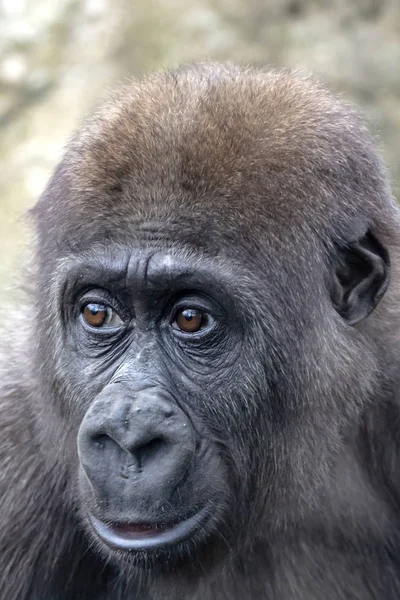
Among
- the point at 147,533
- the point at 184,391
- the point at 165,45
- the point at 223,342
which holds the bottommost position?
the point at 147,533

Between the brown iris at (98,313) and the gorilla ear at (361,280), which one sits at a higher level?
the gorilla ear at (361,280)

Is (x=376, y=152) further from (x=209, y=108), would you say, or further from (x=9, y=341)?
(x=9, y=341)

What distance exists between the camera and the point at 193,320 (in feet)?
13.0

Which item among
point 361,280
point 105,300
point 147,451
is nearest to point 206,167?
point 105,300

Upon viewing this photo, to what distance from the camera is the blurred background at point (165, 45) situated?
10.3 metres

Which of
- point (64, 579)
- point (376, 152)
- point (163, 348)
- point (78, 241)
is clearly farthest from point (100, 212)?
point (64, 579)

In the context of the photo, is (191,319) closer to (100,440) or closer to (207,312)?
(207,312)

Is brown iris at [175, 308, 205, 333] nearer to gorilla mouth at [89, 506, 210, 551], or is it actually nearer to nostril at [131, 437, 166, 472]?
nostril at [131, 437, 166, 472]

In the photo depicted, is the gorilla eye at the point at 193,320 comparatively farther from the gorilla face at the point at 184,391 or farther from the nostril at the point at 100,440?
the nostril at the point at 100,440

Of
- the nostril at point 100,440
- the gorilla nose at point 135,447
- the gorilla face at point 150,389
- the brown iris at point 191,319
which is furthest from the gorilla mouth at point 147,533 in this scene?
the brown iris at point 191,319

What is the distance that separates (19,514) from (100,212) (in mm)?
1554

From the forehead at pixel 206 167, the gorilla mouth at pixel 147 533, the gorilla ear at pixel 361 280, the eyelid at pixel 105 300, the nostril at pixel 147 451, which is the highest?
the forehead at pixel 206 167

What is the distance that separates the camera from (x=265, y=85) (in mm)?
4426

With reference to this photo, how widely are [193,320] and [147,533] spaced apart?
2.70 feet
